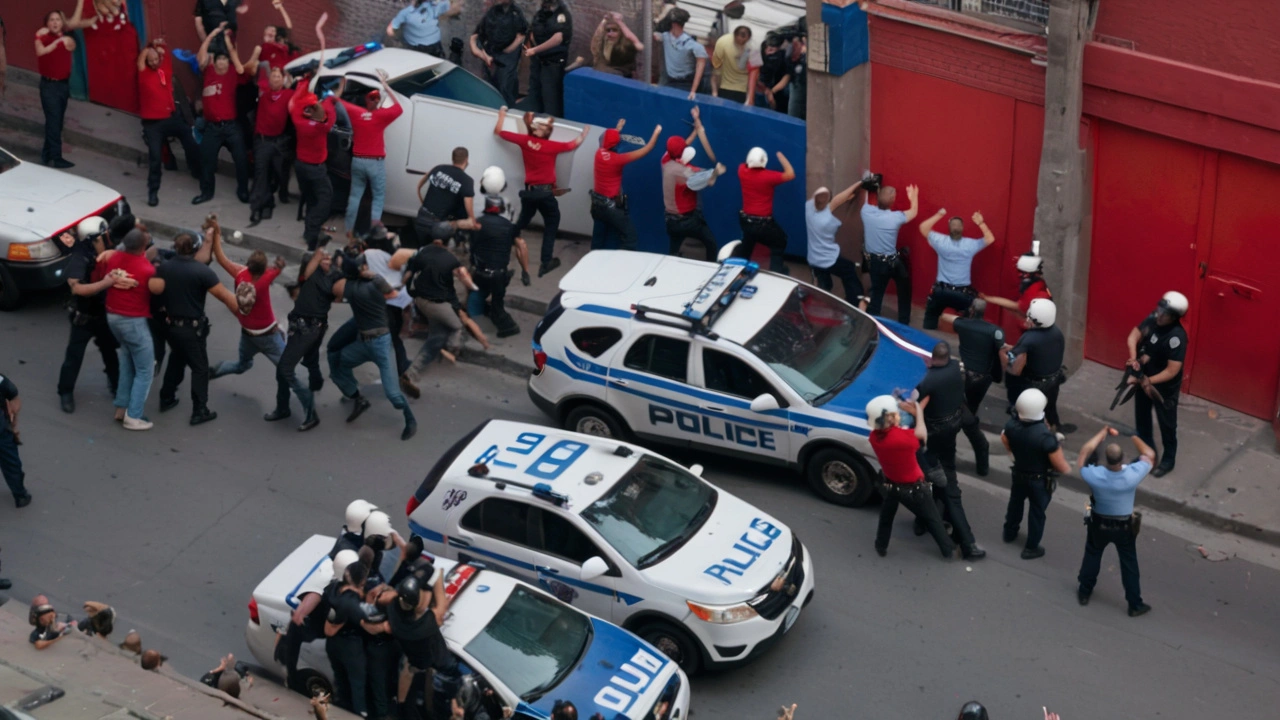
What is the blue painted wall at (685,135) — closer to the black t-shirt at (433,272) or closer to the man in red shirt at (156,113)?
the black t-shirt at (433,272)

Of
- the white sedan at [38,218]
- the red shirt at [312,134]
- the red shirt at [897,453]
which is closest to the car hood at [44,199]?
the white sedan at [38,218]

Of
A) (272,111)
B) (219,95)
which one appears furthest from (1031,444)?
(219,95)

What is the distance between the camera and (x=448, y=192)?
1536 cm

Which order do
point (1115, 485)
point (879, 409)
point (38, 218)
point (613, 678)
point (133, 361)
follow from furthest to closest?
point (38, 218) → point (133, 361) → point (879, 409) → point (1115, 485) → point (613, 678)

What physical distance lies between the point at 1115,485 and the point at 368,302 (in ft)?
21.2

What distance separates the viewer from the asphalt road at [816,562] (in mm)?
10617

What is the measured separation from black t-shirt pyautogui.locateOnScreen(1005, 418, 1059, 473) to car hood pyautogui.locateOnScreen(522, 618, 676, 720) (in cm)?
343

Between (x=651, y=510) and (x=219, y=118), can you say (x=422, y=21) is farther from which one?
(x=651, y=510)

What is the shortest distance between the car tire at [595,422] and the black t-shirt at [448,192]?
3.10 m

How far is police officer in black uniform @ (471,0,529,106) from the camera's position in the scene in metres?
17.9

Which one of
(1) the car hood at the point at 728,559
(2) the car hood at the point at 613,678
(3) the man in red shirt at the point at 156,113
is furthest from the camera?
(3) the man in red shirt at the point at 156,113

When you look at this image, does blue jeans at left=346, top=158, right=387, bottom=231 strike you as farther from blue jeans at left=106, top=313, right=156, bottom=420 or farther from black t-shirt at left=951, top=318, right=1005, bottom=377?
black t-shirt at left=951, top=318, right=1005, bottom=377

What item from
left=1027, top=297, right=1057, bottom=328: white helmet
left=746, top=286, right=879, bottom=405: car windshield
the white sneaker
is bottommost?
the white sneaker

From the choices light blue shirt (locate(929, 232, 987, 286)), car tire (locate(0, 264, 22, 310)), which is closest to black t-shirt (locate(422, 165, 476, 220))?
car tire (locate(0, 264, 22, 310))
